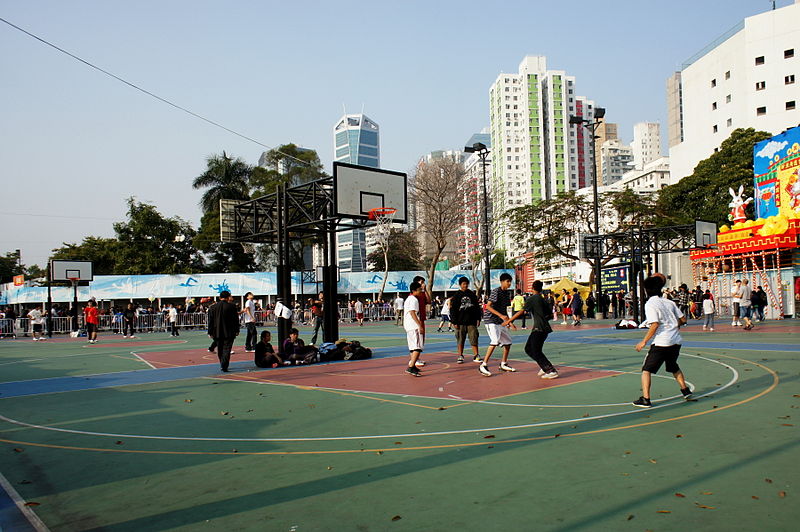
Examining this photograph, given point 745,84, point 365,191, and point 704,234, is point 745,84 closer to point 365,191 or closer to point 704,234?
point 704,234

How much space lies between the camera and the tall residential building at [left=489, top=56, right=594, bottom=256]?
145 meters

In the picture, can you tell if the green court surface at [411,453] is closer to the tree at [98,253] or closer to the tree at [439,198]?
the tree at [439,198]

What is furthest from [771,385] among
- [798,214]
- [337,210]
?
[798,214]

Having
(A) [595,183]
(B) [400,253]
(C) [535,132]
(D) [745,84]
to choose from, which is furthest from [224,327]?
(C) [535,132]

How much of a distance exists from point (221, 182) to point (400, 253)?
1777 cm

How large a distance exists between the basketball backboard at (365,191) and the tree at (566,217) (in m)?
25.1

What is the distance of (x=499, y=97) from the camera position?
147000mm

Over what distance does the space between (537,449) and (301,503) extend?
2435mm

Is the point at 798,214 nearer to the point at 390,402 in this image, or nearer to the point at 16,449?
the point at 390,402

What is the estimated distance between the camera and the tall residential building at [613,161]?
191 m

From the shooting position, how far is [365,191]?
18.5 metres

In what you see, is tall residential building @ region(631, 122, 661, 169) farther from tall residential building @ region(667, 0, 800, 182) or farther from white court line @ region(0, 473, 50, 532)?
white court line @ region(0, 473, 50, 532)

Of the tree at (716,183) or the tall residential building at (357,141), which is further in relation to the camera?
the tall residential building at (357,141)

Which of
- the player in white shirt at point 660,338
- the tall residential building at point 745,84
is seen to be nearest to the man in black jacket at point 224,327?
the player in white shirt at point 660,338
